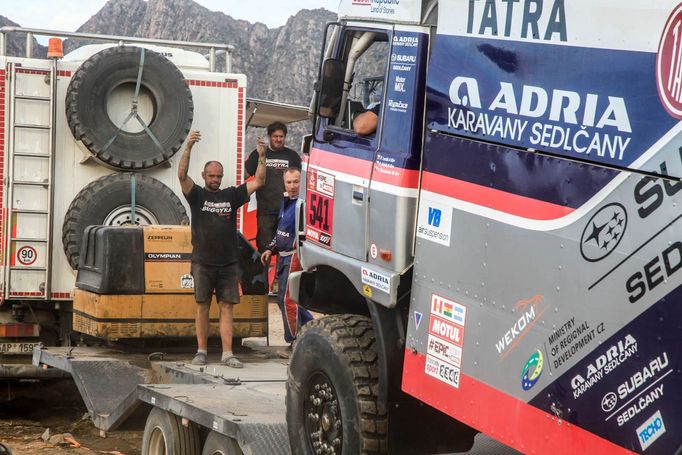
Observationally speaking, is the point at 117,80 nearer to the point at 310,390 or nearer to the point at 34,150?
the point at 34,150

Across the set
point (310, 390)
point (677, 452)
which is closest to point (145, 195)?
point (310, 390)

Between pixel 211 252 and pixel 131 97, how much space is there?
236 centimetres

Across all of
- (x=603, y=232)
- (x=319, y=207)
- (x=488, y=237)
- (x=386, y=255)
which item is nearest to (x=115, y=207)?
(x=319, y=207)

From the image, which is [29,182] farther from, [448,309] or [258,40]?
[258,40]

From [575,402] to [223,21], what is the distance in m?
30.0

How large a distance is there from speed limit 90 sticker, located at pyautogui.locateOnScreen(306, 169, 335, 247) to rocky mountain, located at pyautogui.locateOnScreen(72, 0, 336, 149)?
2447cm

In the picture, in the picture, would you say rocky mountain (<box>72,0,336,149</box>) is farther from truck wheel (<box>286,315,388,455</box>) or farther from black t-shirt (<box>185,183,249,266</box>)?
truck wheel (<box>286,315,388,455</box>)

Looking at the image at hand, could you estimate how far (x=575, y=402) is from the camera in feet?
15.3

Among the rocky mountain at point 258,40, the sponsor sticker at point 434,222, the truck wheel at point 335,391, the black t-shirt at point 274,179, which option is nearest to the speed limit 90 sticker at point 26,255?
the black t-shirt at point 274,179

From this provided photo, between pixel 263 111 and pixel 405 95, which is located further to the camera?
pixel 263 111

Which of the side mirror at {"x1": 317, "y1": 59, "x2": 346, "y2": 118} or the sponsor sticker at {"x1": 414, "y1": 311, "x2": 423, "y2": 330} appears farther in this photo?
the side mirror at {"x1": 317, "y1": 59, "x2": 346, "y2": 118}

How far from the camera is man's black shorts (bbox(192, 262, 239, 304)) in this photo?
31.7 ft

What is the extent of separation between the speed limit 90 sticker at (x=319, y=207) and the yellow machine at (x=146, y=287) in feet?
10.7

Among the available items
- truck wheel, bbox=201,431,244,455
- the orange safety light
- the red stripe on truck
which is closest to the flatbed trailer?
truck wheel, bbox=201,431,244,455
